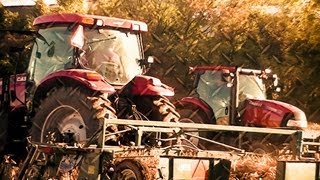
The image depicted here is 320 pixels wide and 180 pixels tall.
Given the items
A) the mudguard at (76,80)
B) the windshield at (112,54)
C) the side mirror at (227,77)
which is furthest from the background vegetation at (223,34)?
the mudguard at (76,80)

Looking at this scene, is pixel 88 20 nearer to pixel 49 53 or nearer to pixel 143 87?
pixel 49 53

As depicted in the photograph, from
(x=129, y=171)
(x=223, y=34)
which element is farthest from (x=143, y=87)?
(x=223, y=34)

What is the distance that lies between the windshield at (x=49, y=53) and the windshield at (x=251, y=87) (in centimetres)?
492

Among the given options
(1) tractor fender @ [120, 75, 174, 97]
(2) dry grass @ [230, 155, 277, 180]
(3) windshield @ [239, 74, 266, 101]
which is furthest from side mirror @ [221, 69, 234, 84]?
(2) dry grass @ [230, 155, 277, 180]

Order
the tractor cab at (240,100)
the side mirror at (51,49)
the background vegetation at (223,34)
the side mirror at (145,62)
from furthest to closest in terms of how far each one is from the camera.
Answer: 1. the background vegetation at (223,34)
2. the tractor cab at (240,100)
3. the side mirror at (145,62)
4. the side mirror at (51,49)

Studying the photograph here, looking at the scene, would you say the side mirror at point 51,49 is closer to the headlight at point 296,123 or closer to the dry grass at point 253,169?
the dry grass at point 253,169

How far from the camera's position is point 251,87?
45.0 feet

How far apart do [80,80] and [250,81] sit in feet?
19.4

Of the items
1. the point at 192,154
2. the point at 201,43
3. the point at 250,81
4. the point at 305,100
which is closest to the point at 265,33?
the point at 201,43

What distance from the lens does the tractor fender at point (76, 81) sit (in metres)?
8.62

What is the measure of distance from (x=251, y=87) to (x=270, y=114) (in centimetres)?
102

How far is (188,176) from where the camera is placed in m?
7.34

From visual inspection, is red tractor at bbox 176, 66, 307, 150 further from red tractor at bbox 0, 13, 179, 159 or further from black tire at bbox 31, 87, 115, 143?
black tire at bbox 31, 87, 115, 143

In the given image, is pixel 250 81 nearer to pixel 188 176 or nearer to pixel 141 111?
→ pixel 141 111
